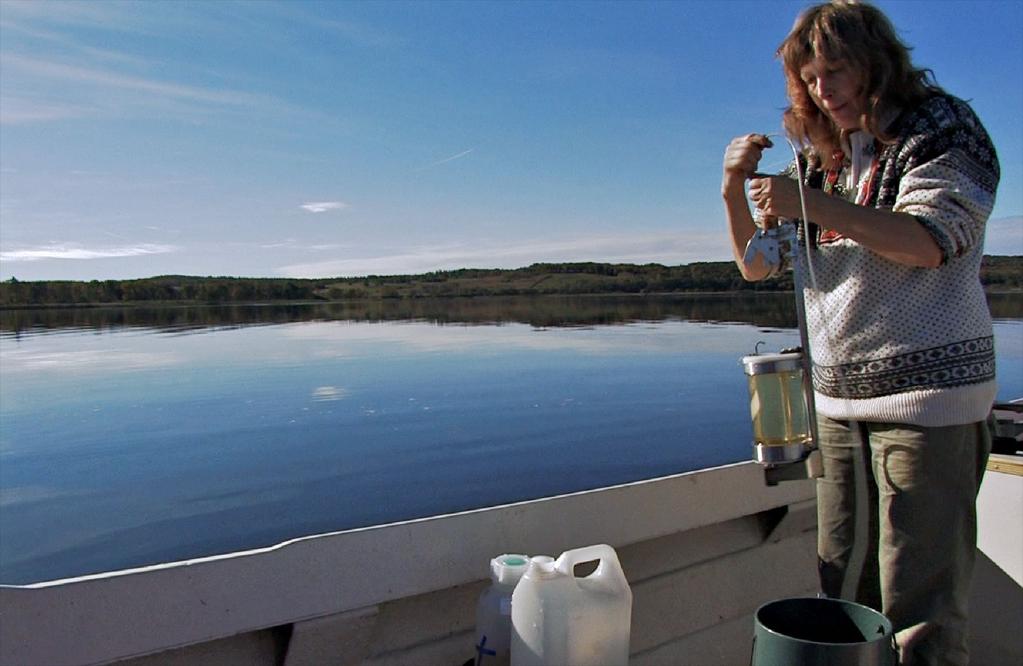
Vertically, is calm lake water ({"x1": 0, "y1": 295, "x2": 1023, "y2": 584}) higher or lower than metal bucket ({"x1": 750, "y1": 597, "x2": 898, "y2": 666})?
lower

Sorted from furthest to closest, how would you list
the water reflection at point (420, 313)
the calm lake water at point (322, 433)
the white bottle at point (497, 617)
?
1. the water reflection at point (420, 313)
2. the calm lake water at point (322, 433)
3. the white bottle at point (497, 617)

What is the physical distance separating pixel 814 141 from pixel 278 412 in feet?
54.5

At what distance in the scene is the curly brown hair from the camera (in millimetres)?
1416

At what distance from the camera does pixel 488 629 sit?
1675 mm

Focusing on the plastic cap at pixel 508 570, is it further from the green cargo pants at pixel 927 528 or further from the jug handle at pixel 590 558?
the green cargo pants at pixel 927 528

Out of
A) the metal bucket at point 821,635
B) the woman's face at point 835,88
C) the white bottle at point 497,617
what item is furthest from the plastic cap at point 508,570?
the woman's face at point 835,88

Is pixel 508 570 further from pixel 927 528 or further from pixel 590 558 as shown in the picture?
pixel 927 528

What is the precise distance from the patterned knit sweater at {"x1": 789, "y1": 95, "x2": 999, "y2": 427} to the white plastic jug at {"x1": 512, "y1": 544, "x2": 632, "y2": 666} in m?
0.55

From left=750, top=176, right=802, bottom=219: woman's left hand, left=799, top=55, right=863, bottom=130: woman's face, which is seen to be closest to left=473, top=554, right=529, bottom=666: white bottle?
left=750, top=176, right=802, bottom=219: woman's left hand

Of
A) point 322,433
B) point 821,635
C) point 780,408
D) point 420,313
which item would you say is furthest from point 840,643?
point 420,313

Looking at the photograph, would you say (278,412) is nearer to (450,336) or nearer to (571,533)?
(571,533)

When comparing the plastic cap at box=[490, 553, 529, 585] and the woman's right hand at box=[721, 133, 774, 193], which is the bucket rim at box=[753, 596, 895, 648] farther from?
the woman's right hand at box=[721, 133, 774, 193]

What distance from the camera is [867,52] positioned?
4.64ft

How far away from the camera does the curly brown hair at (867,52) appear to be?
55.7 inches
